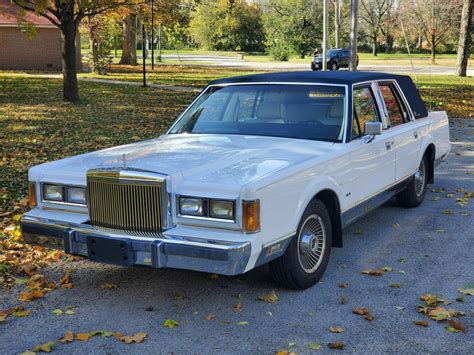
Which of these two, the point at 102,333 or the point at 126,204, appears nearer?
the point at 102,333

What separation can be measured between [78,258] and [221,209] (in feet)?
7.03

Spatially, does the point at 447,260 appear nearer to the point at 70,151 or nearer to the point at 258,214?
the point at 258,214

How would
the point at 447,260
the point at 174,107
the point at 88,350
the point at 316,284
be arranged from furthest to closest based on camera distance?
1. the point at 174,107
2. the point at 447,260
3. the point at 316,284
4. the point at 88,350

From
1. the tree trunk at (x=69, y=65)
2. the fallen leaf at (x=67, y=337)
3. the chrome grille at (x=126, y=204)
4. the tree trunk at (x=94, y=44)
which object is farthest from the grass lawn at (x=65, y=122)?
the tree trunk at (x=94, y=44)

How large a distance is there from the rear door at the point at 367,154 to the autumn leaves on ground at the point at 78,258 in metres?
0.63

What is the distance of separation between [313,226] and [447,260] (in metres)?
1.51

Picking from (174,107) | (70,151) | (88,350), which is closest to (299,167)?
(88,350)

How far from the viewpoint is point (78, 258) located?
18.8 ft

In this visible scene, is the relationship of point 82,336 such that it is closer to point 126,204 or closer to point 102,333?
point 102,333

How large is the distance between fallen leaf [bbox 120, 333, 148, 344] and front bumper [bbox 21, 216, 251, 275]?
0.46 meters

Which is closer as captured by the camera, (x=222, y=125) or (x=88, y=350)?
(x=88, y=350)

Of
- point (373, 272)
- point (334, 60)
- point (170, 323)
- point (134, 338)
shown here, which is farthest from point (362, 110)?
point (334, 60)

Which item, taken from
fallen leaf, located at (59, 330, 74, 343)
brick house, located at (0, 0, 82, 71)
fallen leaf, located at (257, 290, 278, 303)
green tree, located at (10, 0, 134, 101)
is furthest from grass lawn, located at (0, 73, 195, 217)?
brick house, located at (0, 0, 82, 71)

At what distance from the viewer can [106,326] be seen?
4.28m
